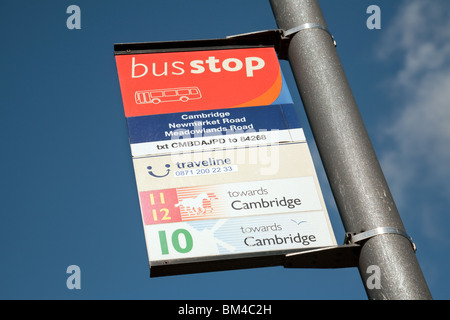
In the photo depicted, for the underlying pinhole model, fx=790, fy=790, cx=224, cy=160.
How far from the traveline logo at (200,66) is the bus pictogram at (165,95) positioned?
8.0 inches

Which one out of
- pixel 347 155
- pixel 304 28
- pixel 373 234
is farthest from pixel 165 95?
pixel 373 234

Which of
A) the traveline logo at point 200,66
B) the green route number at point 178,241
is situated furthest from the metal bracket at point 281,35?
the green route number at point 178,241

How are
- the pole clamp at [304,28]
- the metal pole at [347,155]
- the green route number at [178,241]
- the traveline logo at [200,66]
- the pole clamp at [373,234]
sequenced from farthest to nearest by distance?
the traveline logo at [200,66]
the pole clamp at [304,28]
the green route number at [178,241]
the pole clamp at [373,234]
the metal pole at [347,155]

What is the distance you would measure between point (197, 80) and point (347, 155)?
5.39 ft

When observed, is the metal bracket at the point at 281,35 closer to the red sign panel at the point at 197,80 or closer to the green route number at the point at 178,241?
the red sign panel at the point at 197,80

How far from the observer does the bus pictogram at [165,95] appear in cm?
591

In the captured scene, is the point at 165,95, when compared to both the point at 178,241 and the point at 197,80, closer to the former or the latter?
the point at 197,80

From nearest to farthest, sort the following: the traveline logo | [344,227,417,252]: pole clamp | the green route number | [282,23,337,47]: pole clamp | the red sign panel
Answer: [344,227,417,252]: pole clamp → the green route number → [282,23,337,47]: pole clamp → the red sign panel → the traveline logo

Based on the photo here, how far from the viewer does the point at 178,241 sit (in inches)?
200

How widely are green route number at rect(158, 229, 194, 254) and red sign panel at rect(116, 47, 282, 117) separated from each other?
1076mm

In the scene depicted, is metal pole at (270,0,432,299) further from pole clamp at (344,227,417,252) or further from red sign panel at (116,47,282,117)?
red sign panel at (116,47,282,117)

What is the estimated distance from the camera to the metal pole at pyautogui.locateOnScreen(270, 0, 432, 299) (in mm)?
4523

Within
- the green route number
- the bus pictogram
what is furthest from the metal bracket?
the green route number
